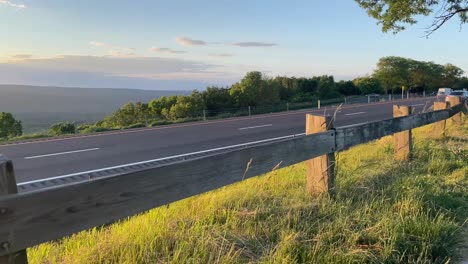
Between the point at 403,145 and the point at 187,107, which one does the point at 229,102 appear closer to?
the point at 187,107

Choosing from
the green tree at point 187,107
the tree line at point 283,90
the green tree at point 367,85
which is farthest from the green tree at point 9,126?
the green tree at point 367,85

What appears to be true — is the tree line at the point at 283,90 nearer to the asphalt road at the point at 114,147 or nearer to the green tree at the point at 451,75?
the green tree at the point at 451,75

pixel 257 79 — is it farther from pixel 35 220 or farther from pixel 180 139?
pixel 35 220

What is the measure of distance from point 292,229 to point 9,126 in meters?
26.1

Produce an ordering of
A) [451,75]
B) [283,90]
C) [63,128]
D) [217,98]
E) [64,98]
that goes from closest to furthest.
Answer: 1. [63,128]
2. [217,98]
3. [283,90]
4. [451,75]
5. [64,98]

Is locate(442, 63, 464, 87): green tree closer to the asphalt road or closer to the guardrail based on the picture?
the asphalt road

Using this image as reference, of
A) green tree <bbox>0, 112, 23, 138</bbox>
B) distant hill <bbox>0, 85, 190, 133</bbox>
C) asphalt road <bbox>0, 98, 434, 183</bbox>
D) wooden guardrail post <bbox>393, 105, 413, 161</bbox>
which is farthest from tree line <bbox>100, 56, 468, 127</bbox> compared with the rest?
distant hill <bbox>0, 85, 190, 133</bbox>

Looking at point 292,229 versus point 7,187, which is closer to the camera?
point 7,187

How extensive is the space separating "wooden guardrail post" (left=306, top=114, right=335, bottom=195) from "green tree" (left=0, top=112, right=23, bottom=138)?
24.1 m

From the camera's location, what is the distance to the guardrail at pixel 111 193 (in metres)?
1.67

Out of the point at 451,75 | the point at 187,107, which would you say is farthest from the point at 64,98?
the point at 187,107

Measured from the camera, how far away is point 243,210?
139 inches

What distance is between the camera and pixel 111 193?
81.8 inches

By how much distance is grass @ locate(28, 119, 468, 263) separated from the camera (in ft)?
8.87
